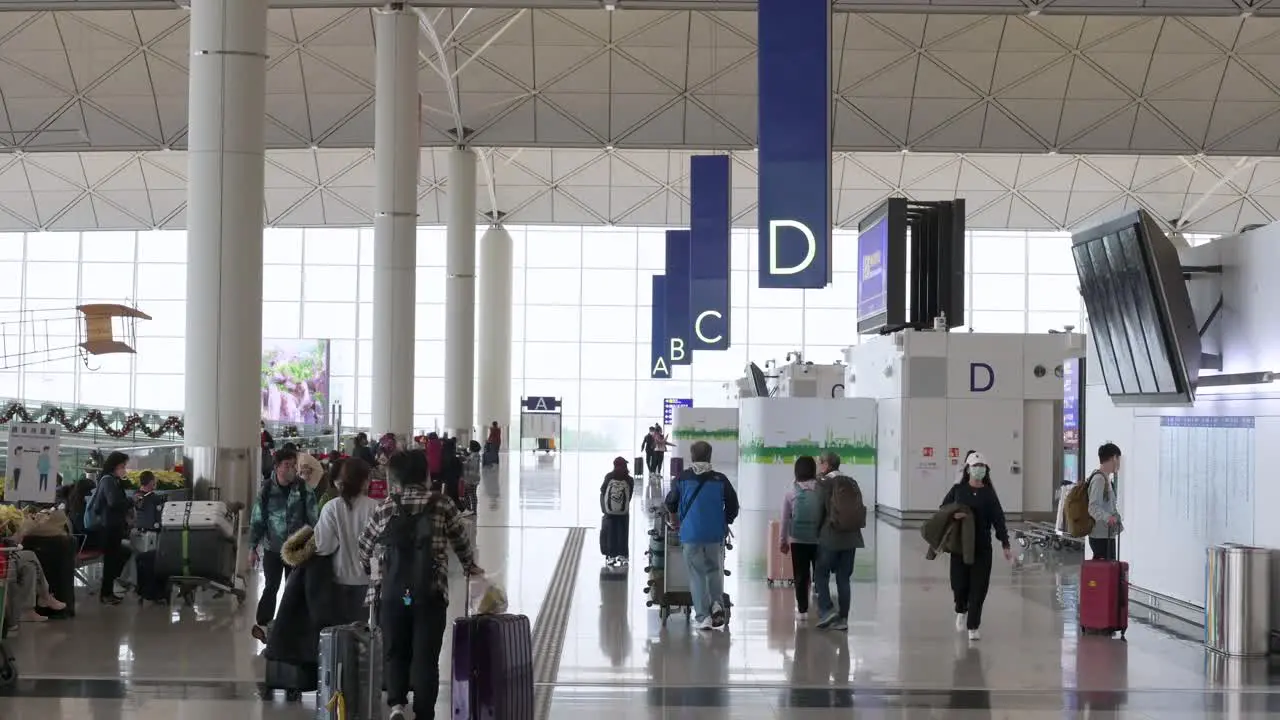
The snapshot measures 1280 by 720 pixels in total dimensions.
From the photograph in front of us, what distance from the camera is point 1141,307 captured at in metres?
11.6

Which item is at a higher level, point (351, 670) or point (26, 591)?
point (351, 670)

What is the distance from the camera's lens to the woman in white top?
7617 mm

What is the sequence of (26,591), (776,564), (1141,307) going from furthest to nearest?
(776,564) → (1141,307) → (26,591)

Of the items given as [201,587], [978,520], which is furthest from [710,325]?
[978,520]

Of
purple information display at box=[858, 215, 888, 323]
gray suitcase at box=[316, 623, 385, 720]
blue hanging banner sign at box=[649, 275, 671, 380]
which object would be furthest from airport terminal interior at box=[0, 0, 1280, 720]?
gray suitcase at box=[316, 623, 385, 720]

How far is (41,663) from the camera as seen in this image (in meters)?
9.49

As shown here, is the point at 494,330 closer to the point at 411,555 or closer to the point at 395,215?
the point at 395,215

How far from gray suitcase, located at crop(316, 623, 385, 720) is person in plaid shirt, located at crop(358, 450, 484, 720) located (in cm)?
11

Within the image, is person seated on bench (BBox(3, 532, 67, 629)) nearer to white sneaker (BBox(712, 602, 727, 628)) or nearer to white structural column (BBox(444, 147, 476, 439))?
white sneaker (BBox(712, 602, 727, 628))

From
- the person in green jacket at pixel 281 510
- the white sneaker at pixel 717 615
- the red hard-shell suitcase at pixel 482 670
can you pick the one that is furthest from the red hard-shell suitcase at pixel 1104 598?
the person in green jacket at pixel 281 510

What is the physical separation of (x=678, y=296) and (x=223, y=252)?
17144 mm

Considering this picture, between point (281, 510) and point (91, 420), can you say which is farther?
point (91, 420)

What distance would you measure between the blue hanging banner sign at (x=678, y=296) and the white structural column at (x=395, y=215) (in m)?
7.37

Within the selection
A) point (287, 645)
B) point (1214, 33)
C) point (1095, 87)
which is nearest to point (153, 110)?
point (1095, 87)
